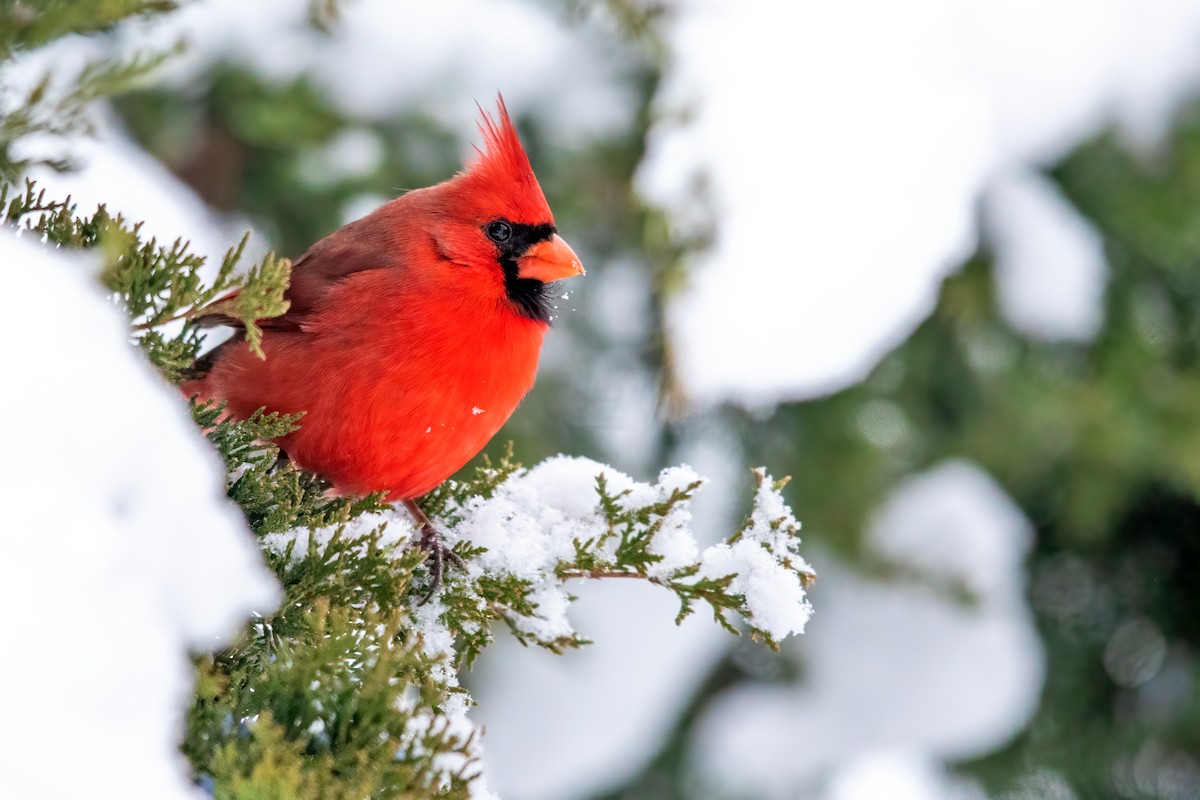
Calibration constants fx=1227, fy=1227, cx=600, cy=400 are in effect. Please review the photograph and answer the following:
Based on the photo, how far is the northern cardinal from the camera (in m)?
1.50

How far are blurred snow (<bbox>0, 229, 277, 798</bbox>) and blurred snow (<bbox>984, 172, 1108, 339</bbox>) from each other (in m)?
2.38

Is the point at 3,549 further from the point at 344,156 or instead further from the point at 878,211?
the point at 344,156

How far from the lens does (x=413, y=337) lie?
1.56 meters

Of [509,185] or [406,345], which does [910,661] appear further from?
[406,345]

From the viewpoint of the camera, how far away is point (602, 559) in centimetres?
123

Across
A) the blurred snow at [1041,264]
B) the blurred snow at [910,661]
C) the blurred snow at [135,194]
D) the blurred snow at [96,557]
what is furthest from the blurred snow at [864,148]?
the blurred snow at [96,557]

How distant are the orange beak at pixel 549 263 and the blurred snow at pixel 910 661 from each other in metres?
1.65

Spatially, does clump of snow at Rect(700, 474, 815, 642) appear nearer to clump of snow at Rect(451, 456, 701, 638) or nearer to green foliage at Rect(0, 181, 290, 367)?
clump of snow at Rect(451, 456, 701, 638)

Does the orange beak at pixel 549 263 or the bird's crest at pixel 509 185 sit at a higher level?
the bird's crest at pixel 509 185

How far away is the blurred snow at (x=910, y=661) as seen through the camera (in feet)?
10.5

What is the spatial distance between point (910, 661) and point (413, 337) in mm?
2285

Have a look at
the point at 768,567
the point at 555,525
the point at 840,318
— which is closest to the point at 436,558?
the point at 555,525

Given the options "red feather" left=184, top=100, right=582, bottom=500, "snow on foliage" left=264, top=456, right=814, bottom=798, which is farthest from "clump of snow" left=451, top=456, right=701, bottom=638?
"red feather" left=184, top=100, right=582, bottom=500

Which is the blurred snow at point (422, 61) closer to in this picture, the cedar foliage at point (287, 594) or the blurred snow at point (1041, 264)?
the blurred snow at point (1041, 264)
